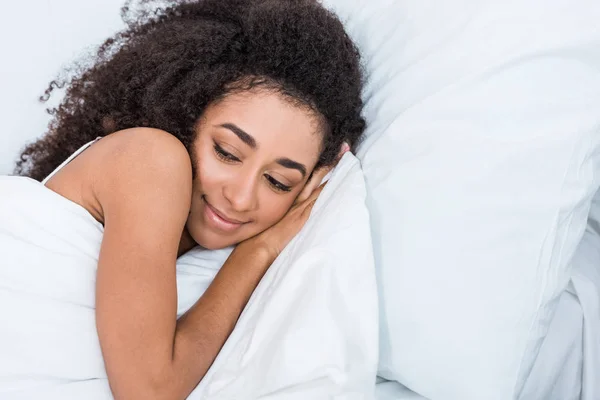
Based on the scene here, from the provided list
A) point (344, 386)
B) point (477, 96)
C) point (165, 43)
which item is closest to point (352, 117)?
point (477, 96)

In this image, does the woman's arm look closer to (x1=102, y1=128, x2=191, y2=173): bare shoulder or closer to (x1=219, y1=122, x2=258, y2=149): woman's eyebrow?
(x1=102, y1=128, x2=191, y2=173): bare shoulder

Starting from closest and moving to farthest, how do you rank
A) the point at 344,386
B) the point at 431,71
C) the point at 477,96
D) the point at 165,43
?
1. the point at 344,386
2. the point at 477,96
3. the point at 431,71
4. the point at 165,43

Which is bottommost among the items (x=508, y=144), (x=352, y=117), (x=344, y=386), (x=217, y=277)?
(x=217, y=277)

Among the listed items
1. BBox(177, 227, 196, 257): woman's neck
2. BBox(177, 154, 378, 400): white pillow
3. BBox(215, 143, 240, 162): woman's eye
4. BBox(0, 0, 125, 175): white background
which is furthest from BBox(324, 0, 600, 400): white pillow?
BBox(0, 0, 125, 175): white background

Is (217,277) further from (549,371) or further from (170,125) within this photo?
(549,371)

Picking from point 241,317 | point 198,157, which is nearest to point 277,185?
point 198,157

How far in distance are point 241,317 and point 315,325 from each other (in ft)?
0.66

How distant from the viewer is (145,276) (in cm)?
102

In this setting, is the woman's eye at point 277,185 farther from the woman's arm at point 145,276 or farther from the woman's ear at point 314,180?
the woman's arm at point 145,276

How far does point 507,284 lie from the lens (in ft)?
3.34

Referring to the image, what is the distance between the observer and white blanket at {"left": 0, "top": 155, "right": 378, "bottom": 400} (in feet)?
3.28

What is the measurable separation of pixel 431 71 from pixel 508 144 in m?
0.24

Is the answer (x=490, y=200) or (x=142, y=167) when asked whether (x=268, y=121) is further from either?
(x=490, y=200)

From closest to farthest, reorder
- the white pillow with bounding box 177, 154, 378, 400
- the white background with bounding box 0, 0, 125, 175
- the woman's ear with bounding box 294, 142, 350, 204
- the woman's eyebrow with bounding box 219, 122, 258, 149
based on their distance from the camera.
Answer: the white pillow with bounding box 177, 154, 378, 400
the woman's eyebrow with bounding box 219, 122, 258, 149
the woman's ear with bounding box 294, 142, 350, 204
the white background with bounding box 0, 0, 125, 175
